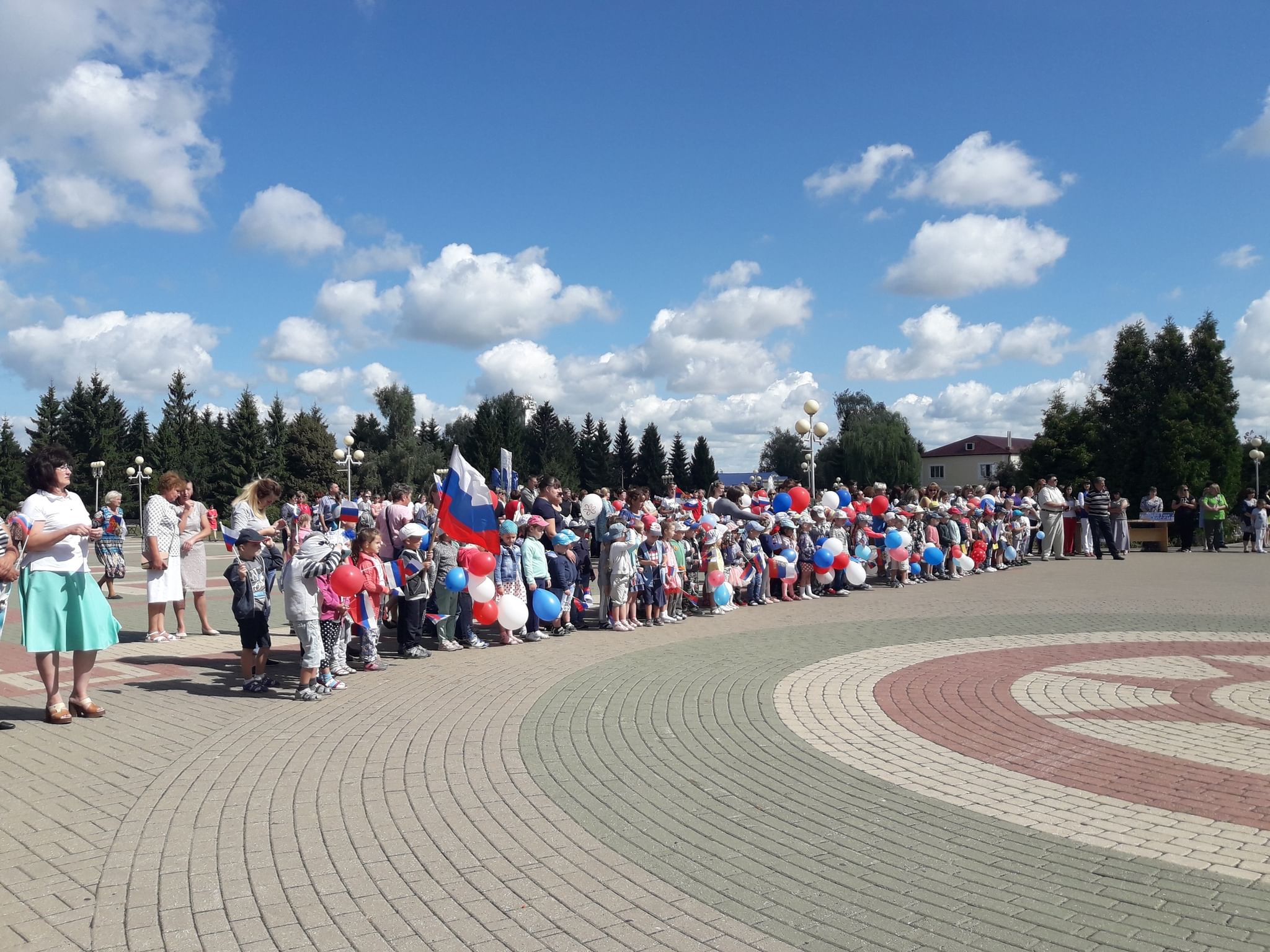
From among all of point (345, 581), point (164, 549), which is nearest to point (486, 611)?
point (345, 581)

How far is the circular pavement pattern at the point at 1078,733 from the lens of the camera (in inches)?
197

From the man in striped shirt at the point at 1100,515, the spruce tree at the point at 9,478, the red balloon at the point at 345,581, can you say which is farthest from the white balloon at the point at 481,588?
the spruce tree at the point at 9,478

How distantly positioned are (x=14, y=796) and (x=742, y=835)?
4.32m

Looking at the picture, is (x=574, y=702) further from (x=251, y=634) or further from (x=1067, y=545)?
(x=1067, y=545)

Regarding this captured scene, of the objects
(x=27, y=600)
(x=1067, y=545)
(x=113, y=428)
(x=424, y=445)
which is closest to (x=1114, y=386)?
(x=1067, y=545)

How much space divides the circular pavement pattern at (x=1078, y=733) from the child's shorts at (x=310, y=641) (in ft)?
13.2

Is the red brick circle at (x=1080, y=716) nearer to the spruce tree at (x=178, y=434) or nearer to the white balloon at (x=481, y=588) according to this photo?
the white balloon at (x=481, y=588)

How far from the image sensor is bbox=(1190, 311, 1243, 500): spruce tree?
3984 centimetres

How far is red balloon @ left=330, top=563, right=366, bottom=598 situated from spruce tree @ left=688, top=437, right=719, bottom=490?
4108 inches

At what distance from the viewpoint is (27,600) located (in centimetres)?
681

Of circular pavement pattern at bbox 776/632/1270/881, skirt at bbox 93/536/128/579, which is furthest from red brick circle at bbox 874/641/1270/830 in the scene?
skirt at bbox 93/536/128/579

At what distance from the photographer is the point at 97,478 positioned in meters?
58.7

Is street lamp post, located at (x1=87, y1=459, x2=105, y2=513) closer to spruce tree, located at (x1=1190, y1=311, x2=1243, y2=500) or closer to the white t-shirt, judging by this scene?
the white t-shirt

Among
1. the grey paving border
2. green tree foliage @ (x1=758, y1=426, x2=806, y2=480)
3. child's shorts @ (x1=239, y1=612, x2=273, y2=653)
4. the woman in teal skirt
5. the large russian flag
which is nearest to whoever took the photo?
the grey paving border
